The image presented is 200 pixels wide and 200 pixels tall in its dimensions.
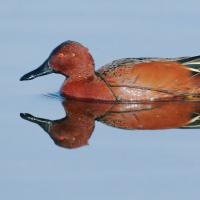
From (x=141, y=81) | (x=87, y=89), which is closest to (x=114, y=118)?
(x=141, y=81)

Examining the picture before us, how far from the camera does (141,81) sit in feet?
62.4

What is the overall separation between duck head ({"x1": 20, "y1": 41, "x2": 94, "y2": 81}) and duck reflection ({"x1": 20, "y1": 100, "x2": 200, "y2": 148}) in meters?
0.51

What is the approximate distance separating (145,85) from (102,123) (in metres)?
1.34

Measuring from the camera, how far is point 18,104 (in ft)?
62.0

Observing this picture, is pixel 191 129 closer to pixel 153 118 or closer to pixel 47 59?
pixel 153 118

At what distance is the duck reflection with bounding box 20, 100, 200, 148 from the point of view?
17422mm

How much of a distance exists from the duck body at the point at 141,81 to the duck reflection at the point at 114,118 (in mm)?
142

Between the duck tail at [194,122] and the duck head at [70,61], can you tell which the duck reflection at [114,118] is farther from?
the duck head at [70,61]

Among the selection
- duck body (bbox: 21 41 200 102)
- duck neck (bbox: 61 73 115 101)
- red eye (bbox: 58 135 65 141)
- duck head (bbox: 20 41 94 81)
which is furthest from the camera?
duck head (bbox: 20 41 94 81)

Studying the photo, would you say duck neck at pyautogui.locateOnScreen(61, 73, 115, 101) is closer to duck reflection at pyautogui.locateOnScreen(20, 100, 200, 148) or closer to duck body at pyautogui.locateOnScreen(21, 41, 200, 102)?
duck body at pyautogui.locateOnScreen(21, 41, 200, 102)

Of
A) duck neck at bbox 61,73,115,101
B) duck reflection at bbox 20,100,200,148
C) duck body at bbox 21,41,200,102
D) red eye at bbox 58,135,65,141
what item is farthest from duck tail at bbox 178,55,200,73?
red eye at bbox 58,135,65,141

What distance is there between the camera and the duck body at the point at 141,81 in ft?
62.4

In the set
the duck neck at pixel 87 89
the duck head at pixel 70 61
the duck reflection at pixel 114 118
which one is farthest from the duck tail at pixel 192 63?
the duck head at pixel 70 61

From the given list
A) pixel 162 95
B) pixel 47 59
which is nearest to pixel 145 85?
pixel 162 95
